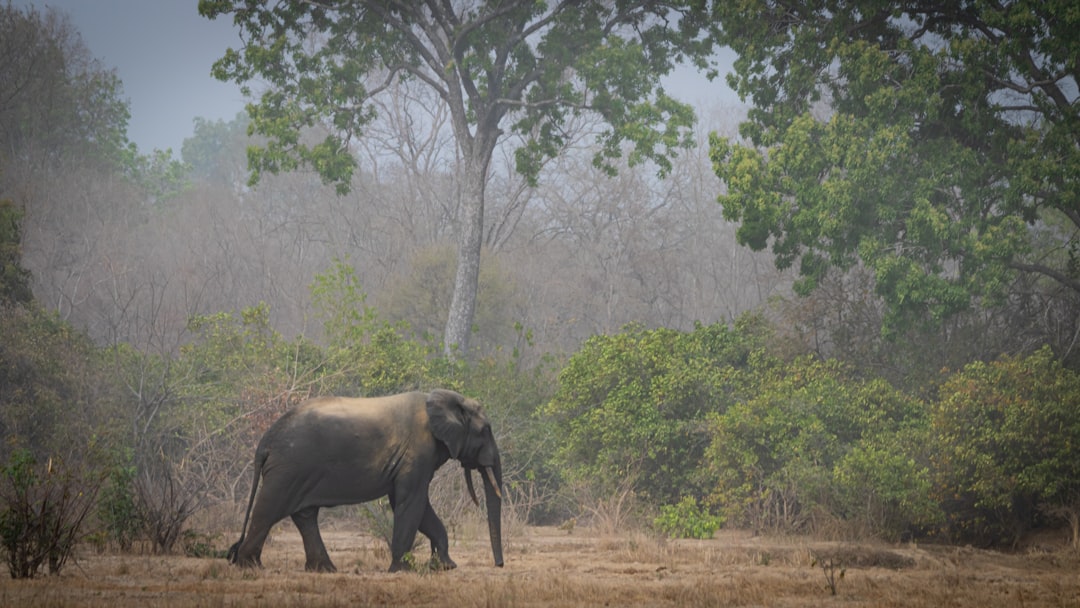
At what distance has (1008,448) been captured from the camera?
1566 cm

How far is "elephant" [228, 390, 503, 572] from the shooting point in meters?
11.7

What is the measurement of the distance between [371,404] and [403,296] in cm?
2435

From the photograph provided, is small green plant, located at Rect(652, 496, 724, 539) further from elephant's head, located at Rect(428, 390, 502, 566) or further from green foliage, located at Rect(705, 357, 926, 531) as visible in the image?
elephant's head, located at Rect(428, 390, 502, 566)

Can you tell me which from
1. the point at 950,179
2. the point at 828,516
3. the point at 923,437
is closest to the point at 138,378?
the point at 828,516

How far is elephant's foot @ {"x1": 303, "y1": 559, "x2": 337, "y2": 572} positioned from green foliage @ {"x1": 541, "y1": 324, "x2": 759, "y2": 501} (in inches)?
310

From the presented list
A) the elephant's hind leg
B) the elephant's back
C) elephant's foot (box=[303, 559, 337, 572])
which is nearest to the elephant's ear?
the elephant's back

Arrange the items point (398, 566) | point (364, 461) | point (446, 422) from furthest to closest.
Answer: point (446, 422) → point (364, 461) → point (398, 566)

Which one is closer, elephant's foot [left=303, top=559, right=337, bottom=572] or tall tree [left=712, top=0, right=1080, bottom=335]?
elephant's foot [left=303, top=559, right=337, bottom=572]

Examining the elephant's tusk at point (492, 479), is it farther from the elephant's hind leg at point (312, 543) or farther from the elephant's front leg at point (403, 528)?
the elephant's hind leg at point (312, 543)

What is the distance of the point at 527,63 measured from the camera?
30844 mm

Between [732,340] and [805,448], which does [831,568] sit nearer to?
[805,448]

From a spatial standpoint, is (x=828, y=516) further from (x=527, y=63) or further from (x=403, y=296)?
(x=403, y=296)

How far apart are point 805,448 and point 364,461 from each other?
8631 mm

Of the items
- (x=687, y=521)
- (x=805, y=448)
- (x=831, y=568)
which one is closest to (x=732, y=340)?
(x=805, y=448)
